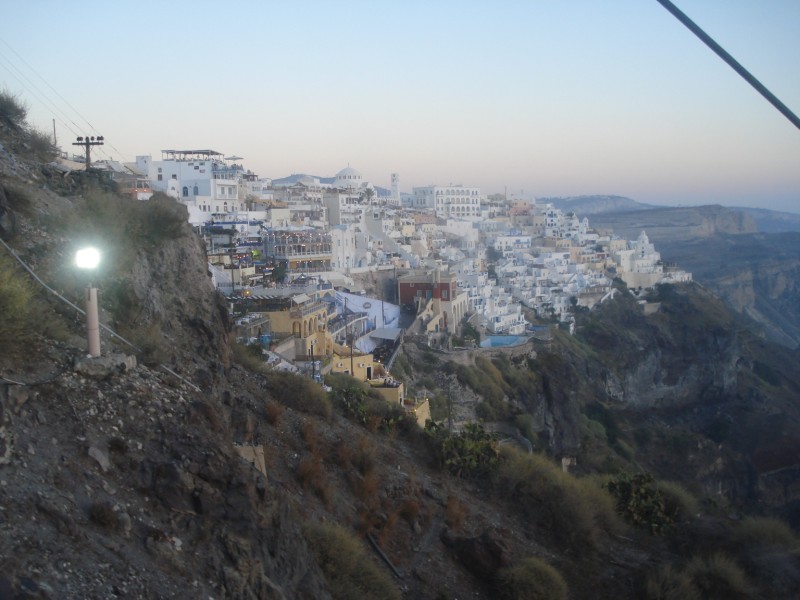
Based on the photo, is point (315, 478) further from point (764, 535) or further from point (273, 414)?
point (764, 535)

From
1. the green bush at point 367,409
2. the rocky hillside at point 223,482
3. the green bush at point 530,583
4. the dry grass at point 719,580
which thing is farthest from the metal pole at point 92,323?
the dry grass at point 719,580

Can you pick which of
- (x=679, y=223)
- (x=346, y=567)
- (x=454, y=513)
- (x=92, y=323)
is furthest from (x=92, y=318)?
(x=679, y=223)

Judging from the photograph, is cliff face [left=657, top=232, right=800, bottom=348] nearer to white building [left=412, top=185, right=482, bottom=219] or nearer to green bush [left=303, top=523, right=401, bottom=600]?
white building [left=412, top=185, right=482, bottom=219]

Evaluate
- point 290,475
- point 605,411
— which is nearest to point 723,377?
point 605,411

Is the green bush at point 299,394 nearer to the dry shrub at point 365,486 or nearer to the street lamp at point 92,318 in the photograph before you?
the dry shrub at point 365,486

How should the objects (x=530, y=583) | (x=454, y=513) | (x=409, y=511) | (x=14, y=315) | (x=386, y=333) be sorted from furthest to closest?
(x=386, y=333) → (x=454, y=513) → (x=409, y=511) → (x=530, y=583) → (x=14, y=315)

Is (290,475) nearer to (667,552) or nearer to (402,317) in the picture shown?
(667,552)
